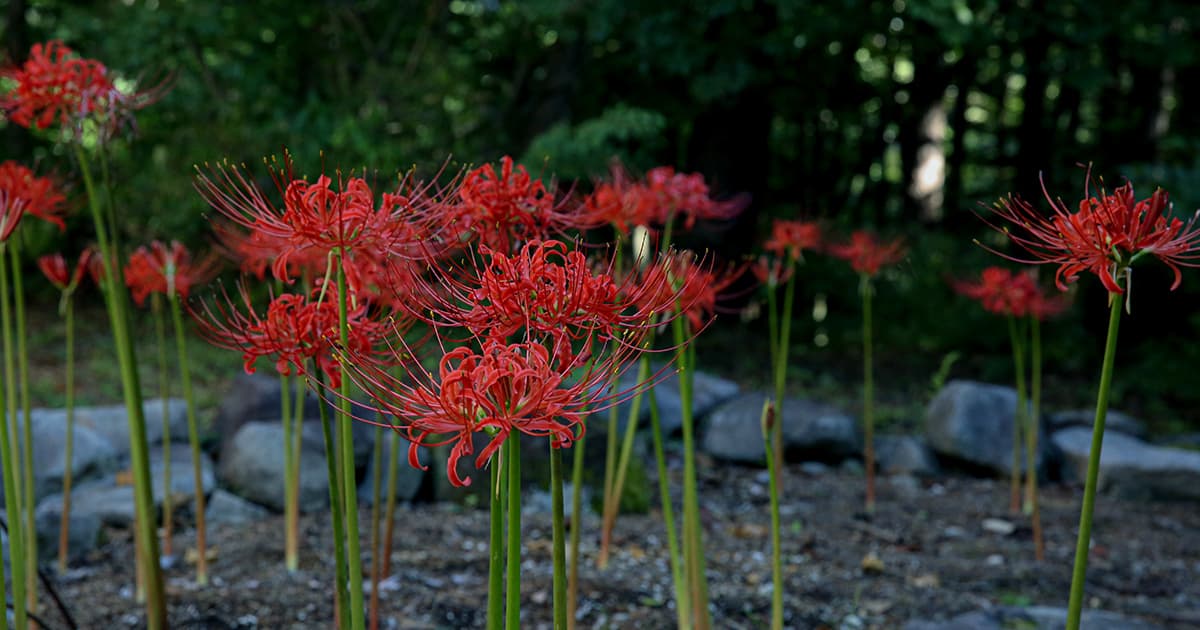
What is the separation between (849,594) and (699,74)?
5.58 meters

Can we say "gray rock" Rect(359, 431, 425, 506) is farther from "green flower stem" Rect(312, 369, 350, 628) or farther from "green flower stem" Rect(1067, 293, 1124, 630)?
"green flower stem" Rect(1067, 293, 1124, 630)

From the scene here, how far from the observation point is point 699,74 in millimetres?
8734

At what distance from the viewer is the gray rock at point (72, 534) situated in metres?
4.30

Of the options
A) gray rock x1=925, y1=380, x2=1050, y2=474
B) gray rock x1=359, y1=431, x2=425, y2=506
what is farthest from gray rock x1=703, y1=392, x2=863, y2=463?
gray rock x1=359, y1=431, x2=425, y2=506

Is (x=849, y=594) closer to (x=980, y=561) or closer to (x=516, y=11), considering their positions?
(x=980, y=561)

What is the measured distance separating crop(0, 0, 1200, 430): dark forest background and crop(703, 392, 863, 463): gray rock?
214 centimetres

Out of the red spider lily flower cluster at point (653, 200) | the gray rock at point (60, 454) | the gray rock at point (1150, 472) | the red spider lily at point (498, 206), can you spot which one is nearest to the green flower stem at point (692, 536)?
the red spider lily flower cluster at point (653, 200)

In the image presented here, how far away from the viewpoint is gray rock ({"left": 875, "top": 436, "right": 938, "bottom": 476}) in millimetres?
6594


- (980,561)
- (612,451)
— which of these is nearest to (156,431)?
(612,451)

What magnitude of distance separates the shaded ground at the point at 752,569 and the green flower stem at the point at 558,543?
1972 millimetres

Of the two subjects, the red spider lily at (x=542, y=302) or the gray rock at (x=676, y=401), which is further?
the gray rock at (x=676, y=401)

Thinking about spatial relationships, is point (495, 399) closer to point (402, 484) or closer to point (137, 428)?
point (137, 428)

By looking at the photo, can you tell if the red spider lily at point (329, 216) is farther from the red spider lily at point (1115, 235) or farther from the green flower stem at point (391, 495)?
the green flower stem at point (391, 495)

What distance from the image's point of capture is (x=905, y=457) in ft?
21.9
